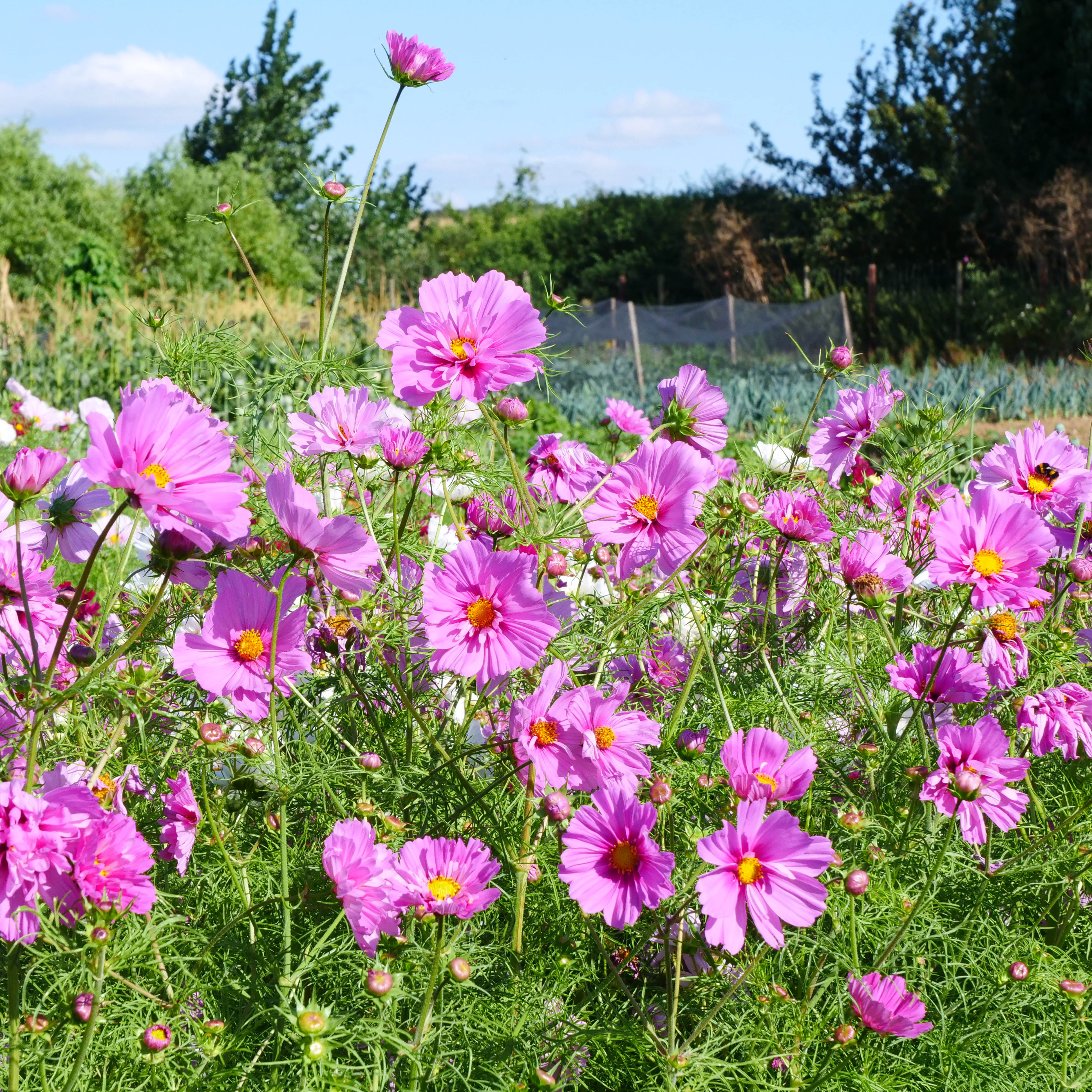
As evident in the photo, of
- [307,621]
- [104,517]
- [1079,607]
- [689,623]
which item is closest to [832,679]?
[689,623]

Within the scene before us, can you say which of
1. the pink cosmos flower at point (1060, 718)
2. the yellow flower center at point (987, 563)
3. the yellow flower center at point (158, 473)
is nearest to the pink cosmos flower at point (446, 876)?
the yellow flower center at point (158, 473)

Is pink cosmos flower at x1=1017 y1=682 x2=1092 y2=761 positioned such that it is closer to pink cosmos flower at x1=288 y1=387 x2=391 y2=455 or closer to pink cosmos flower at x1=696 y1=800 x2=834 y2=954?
pink cosmos flower at x1=696 y1=800 x2=834 y2=954

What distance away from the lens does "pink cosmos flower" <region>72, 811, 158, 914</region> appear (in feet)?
2.68

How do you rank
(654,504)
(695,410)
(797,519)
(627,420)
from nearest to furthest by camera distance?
(654,504)
(695,410)
(797,519)
(627,420)

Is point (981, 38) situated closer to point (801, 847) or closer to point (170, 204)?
point (170, 204)

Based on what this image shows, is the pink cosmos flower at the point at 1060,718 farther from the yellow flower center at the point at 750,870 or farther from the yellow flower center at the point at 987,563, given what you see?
the yellow flower center at the point at 750,870

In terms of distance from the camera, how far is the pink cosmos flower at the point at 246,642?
36.2 inches

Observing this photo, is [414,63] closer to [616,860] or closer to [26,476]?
[26,476]

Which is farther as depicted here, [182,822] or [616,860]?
[182,822]

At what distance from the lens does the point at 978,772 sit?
1050 millimetres

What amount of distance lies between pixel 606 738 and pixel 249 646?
332 mm

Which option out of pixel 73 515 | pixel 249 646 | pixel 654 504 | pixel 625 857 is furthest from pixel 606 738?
pixel 73 515

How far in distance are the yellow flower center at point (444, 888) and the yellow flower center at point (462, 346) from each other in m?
0.47

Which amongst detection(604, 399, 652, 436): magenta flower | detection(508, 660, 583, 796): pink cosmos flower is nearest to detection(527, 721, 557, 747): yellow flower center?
detection(508, 660, 583, 796): pink cosmos flower
